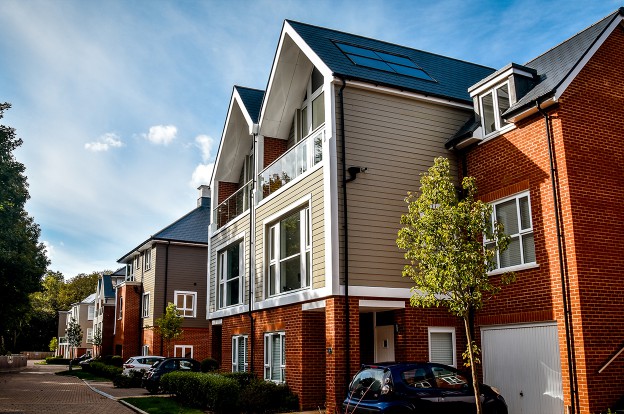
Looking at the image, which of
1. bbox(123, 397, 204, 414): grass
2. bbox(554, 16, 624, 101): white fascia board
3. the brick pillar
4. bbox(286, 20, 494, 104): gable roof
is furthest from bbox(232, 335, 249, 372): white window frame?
bbox(554, 16, 624, 101): white fascia board

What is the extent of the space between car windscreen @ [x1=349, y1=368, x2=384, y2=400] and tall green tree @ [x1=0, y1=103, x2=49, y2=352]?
966 inches

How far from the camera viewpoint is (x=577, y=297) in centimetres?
1235

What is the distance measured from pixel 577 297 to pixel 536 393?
2.49 meters

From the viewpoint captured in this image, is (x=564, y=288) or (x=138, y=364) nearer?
(x=564, y=288)

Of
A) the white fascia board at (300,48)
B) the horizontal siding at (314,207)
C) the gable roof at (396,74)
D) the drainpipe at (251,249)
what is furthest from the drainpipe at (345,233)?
the drainpipe at (251,249)

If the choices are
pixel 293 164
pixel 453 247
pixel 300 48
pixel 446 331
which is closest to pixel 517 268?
pixel 446 331

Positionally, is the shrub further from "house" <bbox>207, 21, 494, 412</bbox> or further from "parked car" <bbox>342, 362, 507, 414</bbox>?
"parked car" <bbox>342, 362, 507, 414</bbox>

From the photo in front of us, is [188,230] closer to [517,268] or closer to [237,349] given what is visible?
[237,349]

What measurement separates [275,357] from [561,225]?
920 cm

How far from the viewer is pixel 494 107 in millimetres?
15469

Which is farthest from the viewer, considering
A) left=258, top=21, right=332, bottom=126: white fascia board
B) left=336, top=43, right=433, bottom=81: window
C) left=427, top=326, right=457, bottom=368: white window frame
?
left=336, top=43, right=433, bottom=81: window

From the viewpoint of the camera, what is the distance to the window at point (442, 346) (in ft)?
49.9

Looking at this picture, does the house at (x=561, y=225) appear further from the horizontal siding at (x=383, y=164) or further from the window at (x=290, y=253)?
the window at (x=290, y=253)

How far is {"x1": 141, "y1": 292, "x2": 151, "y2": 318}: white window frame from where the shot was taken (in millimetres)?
37188
